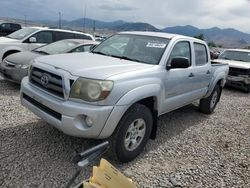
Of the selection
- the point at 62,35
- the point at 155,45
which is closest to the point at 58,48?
the point at 62,35

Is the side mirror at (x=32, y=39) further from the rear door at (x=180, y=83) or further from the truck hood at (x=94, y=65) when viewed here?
the rear door at (x=180, y=83)

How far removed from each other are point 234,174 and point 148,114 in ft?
5.01

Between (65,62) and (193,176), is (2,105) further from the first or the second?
(193,176)

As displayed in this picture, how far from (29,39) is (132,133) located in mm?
6257

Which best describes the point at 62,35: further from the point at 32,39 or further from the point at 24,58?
the point at 24,58

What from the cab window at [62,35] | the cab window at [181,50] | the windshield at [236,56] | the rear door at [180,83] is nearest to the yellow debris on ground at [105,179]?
the rear door at [180,83]

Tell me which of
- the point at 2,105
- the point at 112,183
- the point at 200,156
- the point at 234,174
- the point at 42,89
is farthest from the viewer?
the point at 2,105

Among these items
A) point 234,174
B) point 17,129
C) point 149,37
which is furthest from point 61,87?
point 234,174

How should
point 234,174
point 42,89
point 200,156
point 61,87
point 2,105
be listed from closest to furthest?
point 61,87, point 42,89, point 234,174, point 200,156, point 2,105

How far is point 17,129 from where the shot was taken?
4535mm

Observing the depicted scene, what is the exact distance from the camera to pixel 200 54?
5824 mm

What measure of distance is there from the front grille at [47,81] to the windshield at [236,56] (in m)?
10.1

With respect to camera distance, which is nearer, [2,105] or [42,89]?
[42,89]

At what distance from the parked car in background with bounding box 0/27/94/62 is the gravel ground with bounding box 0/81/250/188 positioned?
2807 millimetres
